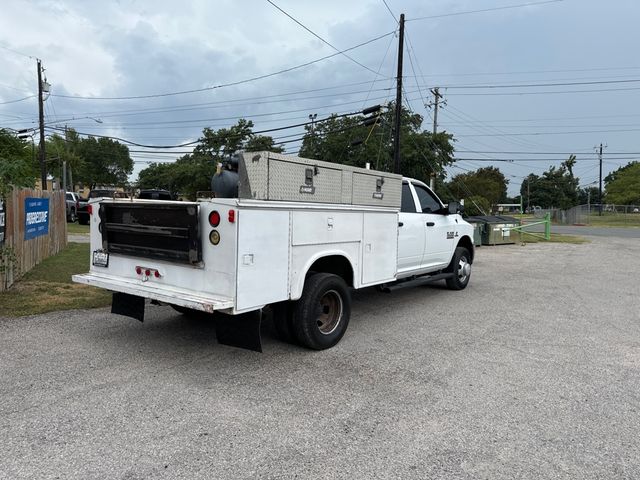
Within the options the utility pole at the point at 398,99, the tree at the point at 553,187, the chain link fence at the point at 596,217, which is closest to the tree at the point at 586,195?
the tree at the point at 553,187

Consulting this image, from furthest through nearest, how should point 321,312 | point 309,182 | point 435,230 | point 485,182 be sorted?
point 485,182, point 435,230, point 321,312, point 309,182

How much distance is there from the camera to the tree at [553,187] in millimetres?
106625

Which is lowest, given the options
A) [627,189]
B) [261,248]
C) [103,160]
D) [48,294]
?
[48,294]

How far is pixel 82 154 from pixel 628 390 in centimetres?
8241

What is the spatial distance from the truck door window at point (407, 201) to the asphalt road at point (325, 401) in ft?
5.70

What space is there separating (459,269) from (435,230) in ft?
5.12

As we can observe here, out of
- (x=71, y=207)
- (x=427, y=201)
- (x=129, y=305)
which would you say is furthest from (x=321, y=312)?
(x=71, y=207)

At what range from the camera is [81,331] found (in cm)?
578

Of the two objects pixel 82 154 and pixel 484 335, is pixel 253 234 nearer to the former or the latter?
pixel 484 335

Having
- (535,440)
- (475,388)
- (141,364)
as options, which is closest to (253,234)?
(141,364)

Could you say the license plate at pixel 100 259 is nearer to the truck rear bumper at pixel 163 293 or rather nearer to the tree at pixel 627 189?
the truck rear bumper at pixel 163 293

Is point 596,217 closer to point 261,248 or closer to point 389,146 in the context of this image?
point 389,146

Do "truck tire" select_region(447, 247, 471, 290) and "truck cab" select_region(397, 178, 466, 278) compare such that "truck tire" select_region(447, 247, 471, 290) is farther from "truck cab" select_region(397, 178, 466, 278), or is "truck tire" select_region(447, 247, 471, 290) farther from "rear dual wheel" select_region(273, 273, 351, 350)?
"rear dual wheel" select_region(273, 273, 351, 350)

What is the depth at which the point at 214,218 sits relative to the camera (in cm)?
432
